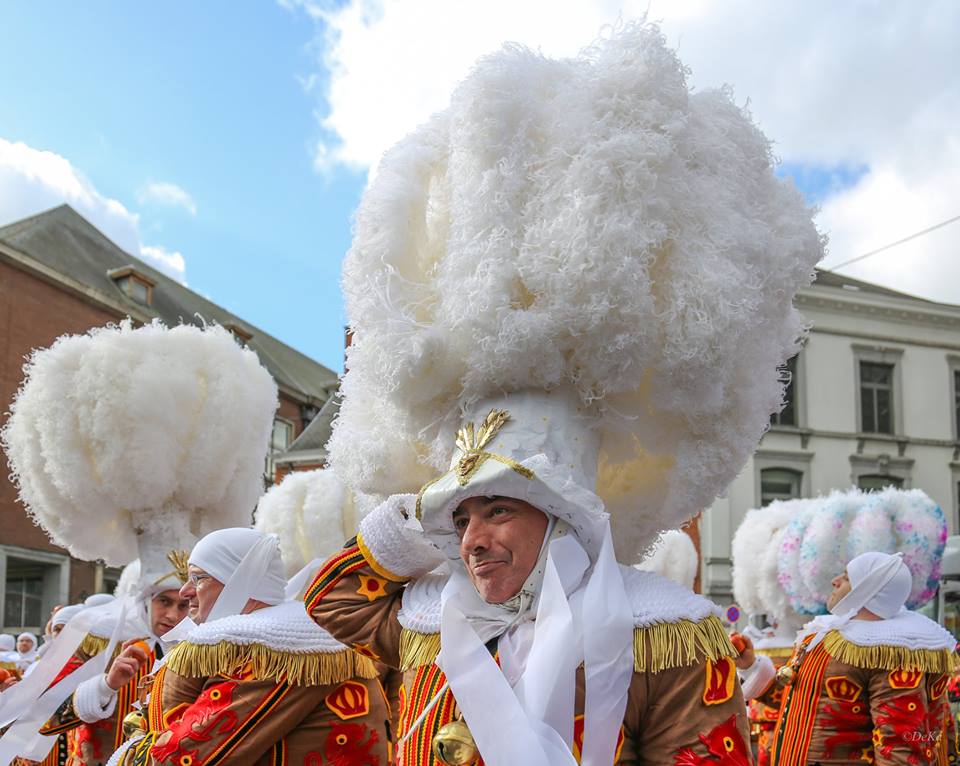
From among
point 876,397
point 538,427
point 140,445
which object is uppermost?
point 876,397

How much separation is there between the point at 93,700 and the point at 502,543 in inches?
126

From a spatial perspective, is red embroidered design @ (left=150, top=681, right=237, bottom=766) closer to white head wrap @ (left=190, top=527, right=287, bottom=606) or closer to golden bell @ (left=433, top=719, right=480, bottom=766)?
white head wrap @ (left=190, top=527, right=287, bottom=606)

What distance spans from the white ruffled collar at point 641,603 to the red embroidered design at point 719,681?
105 mm

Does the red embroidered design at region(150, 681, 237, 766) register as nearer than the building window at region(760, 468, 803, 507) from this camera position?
Yes

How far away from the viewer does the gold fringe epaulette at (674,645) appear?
2.18 m

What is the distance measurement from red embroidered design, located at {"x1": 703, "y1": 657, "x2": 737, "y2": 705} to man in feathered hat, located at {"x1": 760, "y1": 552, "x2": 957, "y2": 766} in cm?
283

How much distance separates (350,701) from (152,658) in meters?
1.97

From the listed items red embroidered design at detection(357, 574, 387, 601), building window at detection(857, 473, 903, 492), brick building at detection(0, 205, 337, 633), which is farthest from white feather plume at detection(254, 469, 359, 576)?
building window at detection(857, 473, 903, 492)

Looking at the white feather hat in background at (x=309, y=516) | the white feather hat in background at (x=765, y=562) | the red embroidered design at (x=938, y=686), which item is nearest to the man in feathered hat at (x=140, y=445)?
the white feather hat in background at (x=309, y=516)

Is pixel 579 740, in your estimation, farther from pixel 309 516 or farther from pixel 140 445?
pixel 309 516

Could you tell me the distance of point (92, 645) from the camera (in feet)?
17.3

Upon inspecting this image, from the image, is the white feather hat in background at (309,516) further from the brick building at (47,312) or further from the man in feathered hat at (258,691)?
the brick building at (47,312)

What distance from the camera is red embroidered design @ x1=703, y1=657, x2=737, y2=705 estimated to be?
7.16ft

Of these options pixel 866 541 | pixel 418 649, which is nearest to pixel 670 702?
pixel 418 649
